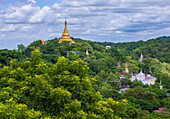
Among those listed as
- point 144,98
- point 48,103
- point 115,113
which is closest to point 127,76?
point 144,98

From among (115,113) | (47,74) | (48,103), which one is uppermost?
(47,74)

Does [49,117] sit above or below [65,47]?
below

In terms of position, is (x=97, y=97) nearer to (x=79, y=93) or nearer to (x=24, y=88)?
(x=79, y=93)

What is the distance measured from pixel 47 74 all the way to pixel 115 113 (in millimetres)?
4620

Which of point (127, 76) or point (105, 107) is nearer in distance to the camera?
point (105, 107)

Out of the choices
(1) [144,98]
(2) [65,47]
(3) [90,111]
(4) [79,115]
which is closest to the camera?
(4) [79,115]

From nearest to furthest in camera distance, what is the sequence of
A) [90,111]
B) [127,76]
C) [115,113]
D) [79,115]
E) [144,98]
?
1. [79,115]
2. [90,111]
3. [115,113]
4. [144,98]
5. [127,76]

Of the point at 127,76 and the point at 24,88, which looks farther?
the point at 127,76

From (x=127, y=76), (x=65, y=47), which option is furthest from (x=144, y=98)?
(x=65, y=47)

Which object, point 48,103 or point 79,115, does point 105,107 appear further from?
point 48,103

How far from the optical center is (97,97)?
13516 millimetres

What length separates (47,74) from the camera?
1383 centimetres

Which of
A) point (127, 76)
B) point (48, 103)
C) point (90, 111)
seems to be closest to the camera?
point (48, 103)

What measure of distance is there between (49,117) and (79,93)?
216 cm
